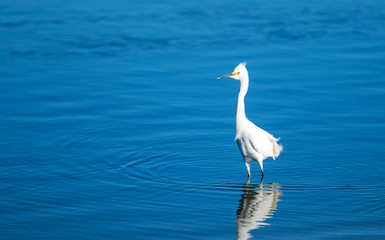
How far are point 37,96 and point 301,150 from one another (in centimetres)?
561

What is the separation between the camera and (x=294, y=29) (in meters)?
17.2

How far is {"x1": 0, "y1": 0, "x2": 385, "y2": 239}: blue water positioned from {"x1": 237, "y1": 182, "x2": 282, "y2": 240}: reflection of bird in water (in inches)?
1.0

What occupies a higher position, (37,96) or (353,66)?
(353,66)

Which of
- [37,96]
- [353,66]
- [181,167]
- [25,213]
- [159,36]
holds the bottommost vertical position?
[25,213]

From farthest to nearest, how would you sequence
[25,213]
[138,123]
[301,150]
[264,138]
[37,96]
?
[37,96] → [138,123] → [301,150] → [264,138] → [25,213]

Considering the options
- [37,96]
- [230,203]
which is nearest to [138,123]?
[37,96]

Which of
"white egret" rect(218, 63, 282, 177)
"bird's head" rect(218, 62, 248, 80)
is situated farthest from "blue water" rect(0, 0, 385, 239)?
"bird's head" rect(218, 62, 248, 80)

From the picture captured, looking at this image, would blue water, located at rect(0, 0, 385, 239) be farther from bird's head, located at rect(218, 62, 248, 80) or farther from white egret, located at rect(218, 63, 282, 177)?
bird's head, located at rect(218, 62, 248, 80)

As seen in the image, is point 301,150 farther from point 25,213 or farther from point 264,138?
point 25,213

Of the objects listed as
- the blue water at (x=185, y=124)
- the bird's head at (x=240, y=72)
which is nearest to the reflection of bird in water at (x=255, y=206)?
the blue water at (x=185, y=124)

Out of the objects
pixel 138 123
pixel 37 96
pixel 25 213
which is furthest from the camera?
pixel 37 96

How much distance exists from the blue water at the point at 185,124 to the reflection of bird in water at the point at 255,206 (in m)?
0.02

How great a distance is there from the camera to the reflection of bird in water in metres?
6.91

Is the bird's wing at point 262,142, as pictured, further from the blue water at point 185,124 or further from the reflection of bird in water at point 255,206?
the reflection of bird in water at point 255,206
